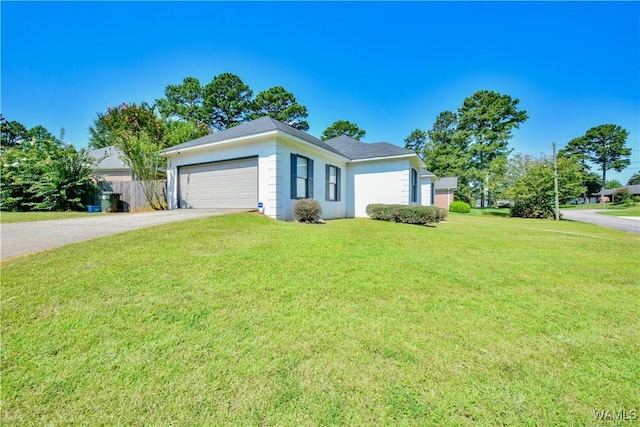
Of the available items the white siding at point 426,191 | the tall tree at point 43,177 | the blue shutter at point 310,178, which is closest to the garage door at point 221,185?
the blue shutter at point 310,178

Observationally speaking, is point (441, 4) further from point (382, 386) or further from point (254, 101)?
point (254, 101)

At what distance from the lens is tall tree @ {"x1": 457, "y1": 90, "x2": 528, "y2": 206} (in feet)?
105

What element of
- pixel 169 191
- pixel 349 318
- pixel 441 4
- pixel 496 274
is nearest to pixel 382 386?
pixel 349 318

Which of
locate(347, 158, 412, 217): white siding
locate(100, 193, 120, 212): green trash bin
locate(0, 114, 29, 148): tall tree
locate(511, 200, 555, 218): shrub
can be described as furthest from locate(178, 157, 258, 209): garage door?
locate(0, 114, 29, 148): tall tree

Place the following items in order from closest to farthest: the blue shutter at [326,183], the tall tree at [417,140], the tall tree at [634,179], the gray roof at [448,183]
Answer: the blue shutter at [326,183] < the gray roof at [448,183] < the tall tree at [417,140] < the tall tree at [634,179]

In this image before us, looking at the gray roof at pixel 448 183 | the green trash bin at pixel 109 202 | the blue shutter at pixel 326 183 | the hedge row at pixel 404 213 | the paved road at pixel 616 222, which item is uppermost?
the gray roof at pixel 448 183

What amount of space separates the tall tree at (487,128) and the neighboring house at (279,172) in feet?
80.6

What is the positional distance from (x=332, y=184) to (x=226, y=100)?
25.0 metres

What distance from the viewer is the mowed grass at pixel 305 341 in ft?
5.10

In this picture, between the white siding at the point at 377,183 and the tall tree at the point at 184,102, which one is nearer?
the white siding at the point at 377,183

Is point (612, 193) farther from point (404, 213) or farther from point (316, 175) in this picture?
point (316, 175)

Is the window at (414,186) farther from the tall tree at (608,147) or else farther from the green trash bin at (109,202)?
the tall tree at (608,147)

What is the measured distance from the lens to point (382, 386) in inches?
68.1

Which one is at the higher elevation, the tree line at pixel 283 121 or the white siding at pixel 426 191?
the tree line at pixel 283 121
